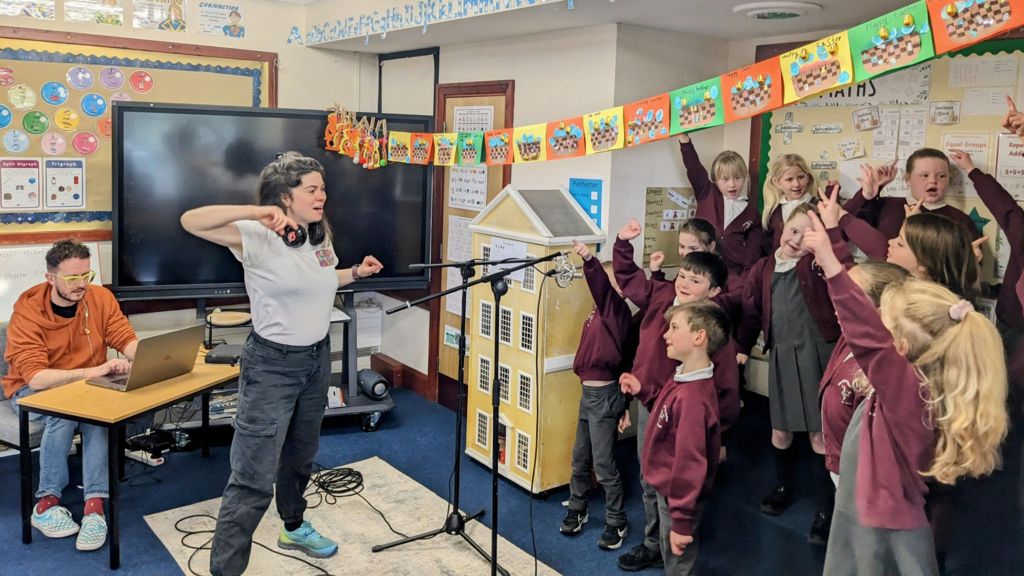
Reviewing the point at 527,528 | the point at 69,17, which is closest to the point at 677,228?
the point at 527,528

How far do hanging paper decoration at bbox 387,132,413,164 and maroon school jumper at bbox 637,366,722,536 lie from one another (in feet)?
7.06

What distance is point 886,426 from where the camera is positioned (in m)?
2.07

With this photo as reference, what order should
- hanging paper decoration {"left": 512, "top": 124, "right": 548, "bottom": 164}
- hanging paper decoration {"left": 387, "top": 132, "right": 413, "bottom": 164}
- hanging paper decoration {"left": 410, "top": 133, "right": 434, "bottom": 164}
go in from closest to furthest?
hanging paper decoration {"left": 512, "top": 124, "right": 548, "bottom": 164} < hanging paper decoration {"left": 410, "top": 133, "right": 434, "bottom": 164} < hanging paper decoration {"left": 387, "top": 132, "right": 413, "bottom": 164}

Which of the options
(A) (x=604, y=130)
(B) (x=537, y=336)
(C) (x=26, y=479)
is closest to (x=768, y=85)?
(A) (x=604, y=130)

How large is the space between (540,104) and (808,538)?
2.26 metres

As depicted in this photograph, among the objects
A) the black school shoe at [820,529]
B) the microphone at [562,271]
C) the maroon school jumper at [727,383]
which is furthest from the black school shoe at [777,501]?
the microphone at [562,271]

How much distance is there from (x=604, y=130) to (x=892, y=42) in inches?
46.7

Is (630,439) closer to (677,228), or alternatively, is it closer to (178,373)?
(677,228)

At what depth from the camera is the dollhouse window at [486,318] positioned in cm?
379

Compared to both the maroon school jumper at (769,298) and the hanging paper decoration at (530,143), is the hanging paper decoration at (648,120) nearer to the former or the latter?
the hanging paper decoration at (530,143)

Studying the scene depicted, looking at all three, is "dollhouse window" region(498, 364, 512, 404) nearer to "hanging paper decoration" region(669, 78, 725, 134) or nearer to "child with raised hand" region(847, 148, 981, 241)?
"hanging paper decoration" region(669, 78, 725, 134)

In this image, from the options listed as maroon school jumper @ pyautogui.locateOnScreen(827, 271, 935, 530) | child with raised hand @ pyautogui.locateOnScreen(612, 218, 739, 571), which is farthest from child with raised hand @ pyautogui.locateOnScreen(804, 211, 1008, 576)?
child with raised hand @ pyautogui.locateOnScreen(612, 218, 739, 571)

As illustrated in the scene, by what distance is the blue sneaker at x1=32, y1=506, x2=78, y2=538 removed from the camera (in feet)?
10.4

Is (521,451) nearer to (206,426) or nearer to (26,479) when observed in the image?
(206,426)
